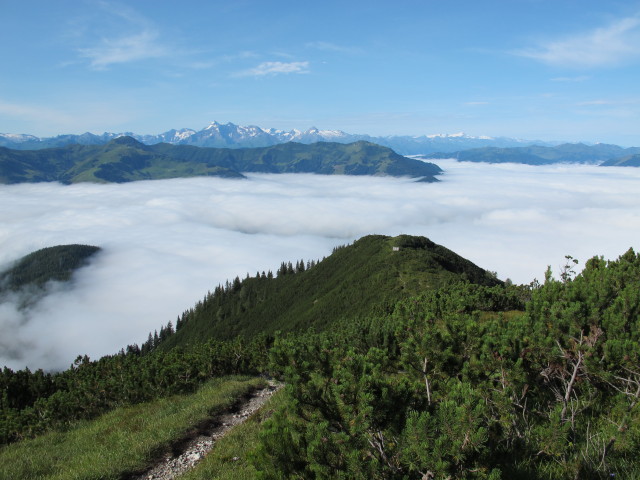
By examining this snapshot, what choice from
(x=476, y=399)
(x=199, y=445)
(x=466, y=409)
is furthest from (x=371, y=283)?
(x=466, y=409)

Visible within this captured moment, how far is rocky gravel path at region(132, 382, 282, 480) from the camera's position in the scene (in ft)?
54.5

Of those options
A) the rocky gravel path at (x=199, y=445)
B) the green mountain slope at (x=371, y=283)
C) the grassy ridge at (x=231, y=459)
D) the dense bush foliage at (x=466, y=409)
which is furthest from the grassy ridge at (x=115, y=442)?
the green mountain slope at (x=371, y=283)

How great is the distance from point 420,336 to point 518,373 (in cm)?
319

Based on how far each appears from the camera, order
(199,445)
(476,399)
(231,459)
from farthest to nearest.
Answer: (199,445), (231,459), (476,399)

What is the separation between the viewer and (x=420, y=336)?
541 inches

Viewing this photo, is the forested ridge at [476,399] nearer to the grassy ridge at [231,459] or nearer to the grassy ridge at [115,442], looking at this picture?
the grassy ridge at [231,459]

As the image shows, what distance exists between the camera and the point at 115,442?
64.2 ft

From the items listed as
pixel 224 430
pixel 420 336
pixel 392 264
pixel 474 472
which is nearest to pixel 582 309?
pixel 420 336

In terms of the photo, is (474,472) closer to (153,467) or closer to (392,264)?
(153,467)

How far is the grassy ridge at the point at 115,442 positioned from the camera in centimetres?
1666

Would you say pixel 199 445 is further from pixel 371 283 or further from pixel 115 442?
pixel 371 283

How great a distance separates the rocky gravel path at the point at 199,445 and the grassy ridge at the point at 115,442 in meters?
0.59

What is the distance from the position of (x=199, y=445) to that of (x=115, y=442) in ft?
14.0

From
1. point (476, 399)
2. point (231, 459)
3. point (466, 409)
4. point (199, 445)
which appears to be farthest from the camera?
point (199, 445)
